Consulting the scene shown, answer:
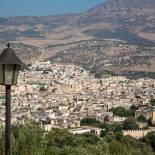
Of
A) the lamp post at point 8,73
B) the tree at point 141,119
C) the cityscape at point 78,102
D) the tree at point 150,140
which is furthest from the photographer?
the tree at point 141,119

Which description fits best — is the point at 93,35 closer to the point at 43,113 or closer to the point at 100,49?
the point at 100,49

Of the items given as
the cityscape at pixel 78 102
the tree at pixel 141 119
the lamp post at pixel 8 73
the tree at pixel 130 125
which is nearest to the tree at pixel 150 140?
the cityscape at pixel 78 102

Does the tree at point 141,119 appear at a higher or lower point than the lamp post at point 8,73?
lower

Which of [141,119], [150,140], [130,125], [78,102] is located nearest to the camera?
[150,140]

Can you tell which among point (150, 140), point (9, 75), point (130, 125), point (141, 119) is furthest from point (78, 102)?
point (9, 75)

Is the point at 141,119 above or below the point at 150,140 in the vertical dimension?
below

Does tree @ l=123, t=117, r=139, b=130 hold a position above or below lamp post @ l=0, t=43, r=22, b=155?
below

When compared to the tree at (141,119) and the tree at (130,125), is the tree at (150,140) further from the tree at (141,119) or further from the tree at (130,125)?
the tree at (141,119)

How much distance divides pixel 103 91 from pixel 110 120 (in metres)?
30.2

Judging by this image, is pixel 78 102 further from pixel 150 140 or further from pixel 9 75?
pixel 9 75

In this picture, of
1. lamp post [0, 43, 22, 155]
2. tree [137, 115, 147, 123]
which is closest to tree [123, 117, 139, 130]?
tree [137, 115, 147, 123]

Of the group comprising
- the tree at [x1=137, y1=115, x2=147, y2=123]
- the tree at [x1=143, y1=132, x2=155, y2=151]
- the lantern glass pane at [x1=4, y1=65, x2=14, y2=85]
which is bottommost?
the tree at [x1=137, y1=115, x2=147, y2=123]

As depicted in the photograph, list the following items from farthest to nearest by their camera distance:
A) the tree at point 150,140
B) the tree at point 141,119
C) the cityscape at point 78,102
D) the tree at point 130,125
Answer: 1. the tree at point 141,119
2. the tree at point 130,125
3. the tree at point 150,140
4. the cityscape at point 78,102

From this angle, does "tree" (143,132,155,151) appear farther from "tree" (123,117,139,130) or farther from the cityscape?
"tree" (123,117,139,130)
